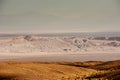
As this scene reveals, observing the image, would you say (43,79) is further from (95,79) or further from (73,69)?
(73,69)

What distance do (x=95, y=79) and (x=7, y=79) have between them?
965 cm

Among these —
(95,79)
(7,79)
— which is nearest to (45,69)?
(7,79)

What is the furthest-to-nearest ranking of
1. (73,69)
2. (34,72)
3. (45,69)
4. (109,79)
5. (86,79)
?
1. (73,69)
2. (45,69)
3. (34,72)
4. (86,79)
5. (109,79)

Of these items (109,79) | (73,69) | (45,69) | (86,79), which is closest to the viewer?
(109,79)

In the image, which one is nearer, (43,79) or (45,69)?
(43,79)

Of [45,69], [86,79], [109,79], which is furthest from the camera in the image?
[45,69]

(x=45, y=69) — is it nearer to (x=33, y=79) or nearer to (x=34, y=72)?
(x=34, y=72)

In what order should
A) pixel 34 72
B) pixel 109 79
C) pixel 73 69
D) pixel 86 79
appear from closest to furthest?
1. pixel 109 79
2. pixel 86 79
3. pixel 34 72
4. pixel 73 69

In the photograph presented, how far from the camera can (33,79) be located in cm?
3578

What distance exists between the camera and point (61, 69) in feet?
165

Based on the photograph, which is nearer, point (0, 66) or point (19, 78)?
point (19, 78)

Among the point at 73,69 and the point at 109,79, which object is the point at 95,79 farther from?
the point at 73,69

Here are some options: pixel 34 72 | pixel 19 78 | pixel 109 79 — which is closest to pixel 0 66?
pixel 34 72

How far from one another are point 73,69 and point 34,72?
957 centimetres
